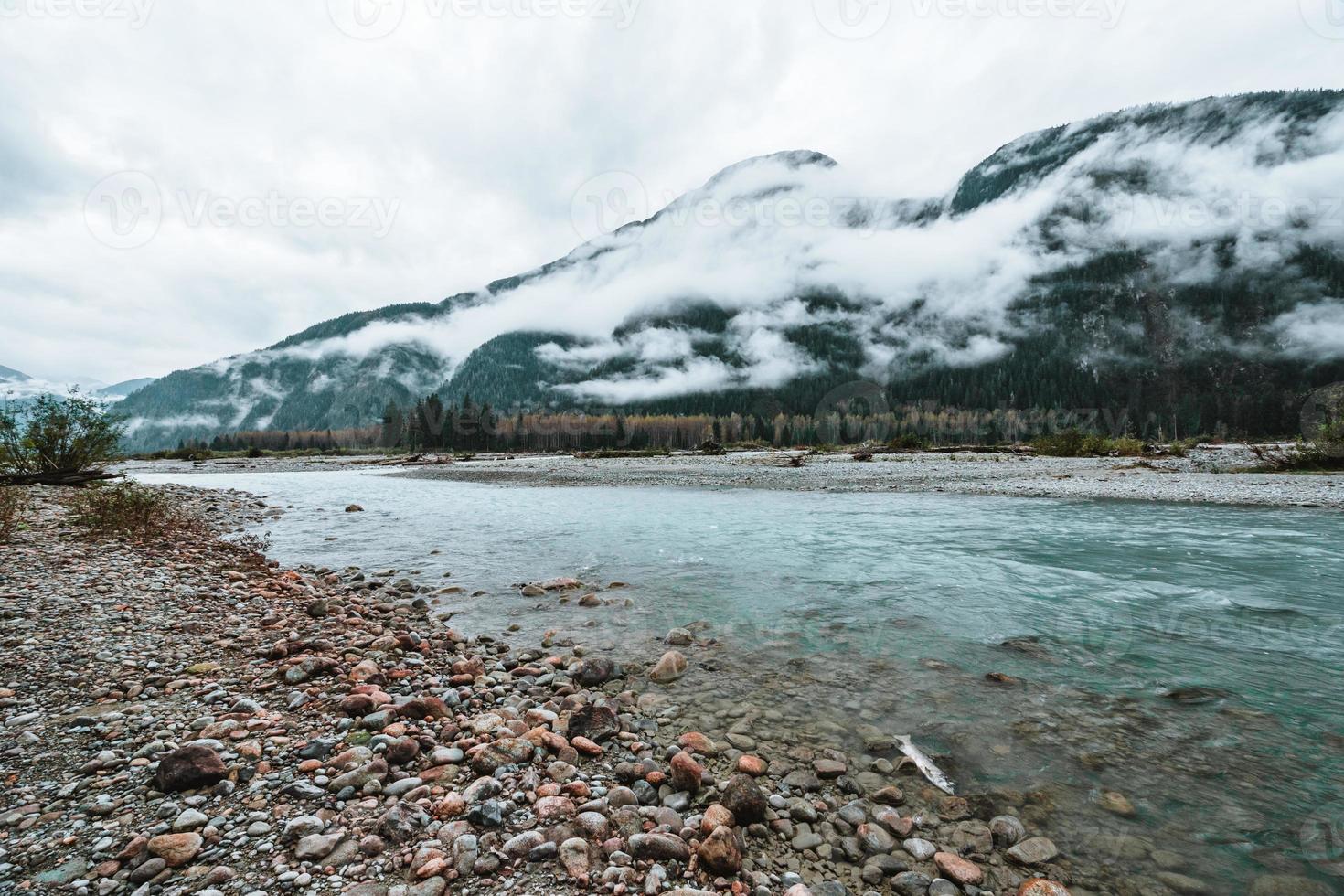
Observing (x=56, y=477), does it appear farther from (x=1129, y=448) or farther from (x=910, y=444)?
(x=910, y=444)

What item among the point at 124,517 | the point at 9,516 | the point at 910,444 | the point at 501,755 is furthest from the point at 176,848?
the point at 910,444

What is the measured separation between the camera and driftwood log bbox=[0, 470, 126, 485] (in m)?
15.7

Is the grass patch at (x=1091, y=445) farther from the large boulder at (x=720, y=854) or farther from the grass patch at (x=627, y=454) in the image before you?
the large boulder at (x=720, y=854)

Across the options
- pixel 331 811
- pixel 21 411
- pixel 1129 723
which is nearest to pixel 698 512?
pixel 1129 723

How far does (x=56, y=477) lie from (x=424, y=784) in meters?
22.4

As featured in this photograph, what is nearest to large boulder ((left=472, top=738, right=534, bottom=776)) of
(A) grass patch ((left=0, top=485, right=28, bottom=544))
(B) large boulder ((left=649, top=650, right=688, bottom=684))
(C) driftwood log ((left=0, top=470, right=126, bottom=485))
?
(B) large boulder ((left=649, top=650, right=688, bottom=684))

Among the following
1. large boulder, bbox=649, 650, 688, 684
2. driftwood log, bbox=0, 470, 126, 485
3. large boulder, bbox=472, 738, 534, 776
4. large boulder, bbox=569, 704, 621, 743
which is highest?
driftwood log, bbox=0, 470, 126, 485

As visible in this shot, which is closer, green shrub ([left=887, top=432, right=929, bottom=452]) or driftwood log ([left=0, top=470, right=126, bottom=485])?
driftwood log ([left=0, top=470, right=126, bottom=485])

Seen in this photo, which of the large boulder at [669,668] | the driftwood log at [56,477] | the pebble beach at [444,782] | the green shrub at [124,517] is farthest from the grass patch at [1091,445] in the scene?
the driftwood log at [56,477]

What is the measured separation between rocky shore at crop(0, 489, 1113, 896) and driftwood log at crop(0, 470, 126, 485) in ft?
52.3

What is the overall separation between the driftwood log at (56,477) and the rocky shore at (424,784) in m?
15.9

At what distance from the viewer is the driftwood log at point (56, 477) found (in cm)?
1574

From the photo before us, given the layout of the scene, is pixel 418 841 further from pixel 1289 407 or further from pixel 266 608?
Result: pixel 1289 407

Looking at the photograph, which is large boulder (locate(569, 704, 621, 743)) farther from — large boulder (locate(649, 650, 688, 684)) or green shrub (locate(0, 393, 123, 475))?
green shrub (locate(0, 393, 123, 475))
